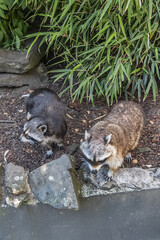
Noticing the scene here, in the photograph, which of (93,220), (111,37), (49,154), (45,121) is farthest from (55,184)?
(111,37)

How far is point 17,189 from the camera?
4105 mm

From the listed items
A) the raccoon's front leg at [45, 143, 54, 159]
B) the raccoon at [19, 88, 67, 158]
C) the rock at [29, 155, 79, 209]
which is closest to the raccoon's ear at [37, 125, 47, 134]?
the raccoon at [19, 88, 67, 158]

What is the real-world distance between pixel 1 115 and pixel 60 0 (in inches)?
73.4

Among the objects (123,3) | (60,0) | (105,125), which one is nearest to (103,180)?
(105,125)

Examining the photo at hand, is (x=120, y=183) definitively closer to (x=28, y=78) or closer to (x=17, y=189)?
(x=17, y=189)

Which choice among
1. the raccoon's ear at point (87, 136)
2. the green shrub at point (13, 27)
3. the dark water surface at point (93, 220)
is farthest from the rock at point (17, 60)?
the dark water surface at point (93, 220)

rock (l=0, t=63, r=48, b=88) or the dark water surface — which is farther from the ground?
rock (l=0, t=63, r=48, b=88)

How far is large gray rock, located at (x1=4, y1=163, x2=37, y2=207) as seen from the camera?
4109 mm

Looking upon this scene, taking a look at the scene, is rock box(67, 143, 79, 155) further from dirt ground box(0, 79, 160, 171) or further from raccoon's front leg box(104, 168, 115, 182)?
raccoon's front leg box(104, 168, 115, 182)

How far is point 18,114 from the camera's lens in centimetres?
547

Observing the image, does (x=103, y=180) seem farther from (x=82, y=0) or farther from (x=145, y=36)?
(x=82, y=0)

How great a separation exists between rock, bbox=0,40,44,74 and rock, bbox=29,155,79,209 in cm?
200

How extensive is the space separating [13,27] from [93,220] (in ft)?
11.0

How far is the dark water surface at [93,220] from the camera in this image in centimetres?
365
